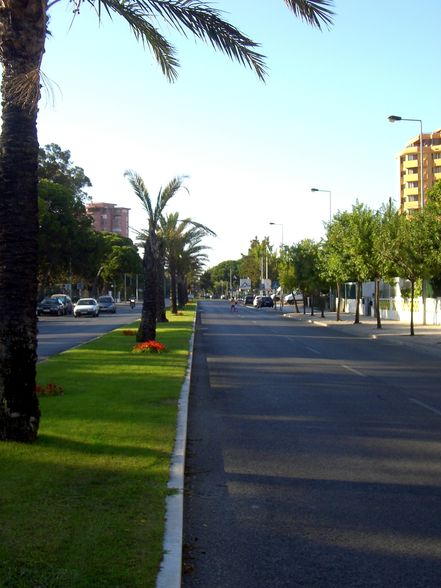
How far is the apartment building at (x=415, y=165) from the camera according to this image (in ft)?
348

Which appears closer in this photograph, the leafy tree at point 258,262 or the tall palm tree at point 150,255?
the tall palm tree at point 150,255

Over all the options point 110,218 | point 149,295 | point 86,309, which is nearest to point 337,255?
point 149,295

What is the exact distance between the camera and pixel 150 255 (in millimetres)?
26719

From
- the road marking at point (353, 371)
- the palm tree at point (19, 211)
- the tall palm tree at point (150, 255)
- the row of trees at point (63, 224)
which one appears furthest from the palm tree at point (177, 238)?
the palm tree at point (19, 211)

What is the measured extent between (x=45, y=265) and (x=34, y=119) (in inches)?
2234

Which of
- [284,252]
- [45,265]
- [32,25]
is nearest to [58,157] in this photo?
[45,265]

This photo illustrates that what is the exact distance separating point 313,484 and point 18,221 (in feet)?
13.5

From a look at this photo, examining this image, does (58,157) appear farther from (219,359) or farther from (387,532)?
(387,532)

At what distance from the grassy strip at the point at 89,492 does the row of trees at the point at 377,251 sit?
19.0m

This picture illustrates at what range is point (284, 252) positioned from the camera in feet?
198

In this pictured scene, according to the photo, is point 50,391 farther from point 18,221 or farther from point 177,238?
point 177,238

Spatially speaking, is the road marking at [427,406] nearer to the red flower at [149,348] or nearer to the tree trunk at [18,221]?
the tree trunk at [18,221]

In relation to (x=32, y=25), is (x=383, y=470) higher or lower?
lower

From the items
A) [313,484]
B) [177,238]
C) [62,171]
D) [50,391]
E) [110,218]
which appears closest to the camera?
[313,484]
